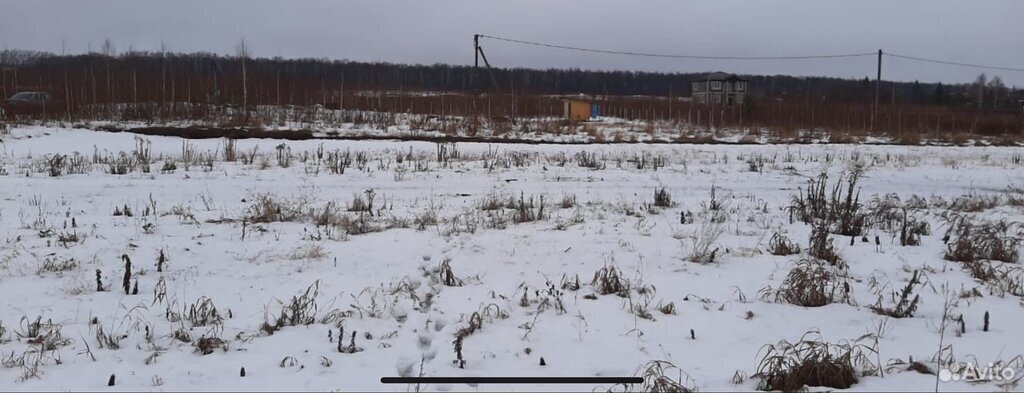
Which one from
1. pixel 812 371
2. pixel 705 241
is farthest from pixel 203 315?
pixel 705 241

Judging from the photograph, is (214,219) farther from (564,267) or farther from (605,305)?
(605,305)

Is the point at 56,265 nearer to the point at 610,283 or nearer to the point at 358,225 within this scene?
the point at 358,225

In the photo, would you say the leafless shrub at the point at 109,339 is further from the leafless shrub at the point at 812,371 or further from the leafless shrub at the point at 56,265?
the leafless shrub at the point at 812,371

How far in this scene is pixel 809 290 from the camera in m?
5.36

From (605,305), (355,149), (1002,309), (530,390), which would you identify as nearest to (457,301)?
(605,305)

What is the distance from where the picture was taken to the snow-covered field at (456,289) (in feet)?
13.4

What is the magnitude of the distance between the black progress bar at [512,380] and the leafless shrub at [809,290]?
217 cm

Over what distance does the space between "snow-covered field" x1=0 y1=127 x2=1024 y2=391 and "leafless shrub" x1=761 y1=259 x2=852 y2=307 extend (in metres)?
0.03

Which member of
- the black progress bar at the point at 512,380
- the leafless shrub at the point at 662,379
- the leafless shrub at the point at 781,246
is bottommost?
the black progress bar at the point at 512,380

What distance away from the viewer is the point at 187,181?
11594 millimetres

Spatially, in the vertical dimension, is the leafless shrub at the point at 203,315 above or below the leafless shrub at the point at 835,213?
below

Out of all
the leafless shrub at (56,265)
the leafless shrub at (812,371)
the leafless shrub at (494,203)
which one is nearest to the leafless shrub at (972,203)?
the leafless shrub at (494,203)

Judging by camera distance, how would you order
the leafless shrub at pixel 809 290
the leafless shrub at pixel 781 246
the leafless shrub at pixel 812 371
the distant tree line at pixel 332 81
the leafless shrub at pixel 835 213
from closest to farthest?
the leafless shrub at pixel 812 371
the leafless shrub at pixel 809 290
the leafless shrub at pixel 781 246
the leafless shrub at pixel 835 213
the distant tree line at pixel 332 81

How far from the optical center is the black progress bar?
3.77 meters
